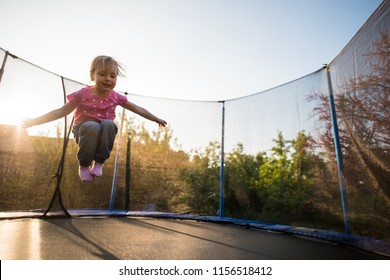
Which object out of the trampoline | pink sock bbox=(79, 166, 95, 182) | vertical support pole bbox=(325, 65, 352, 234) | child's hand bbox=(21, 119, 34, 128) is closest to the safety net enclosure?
vertical support pole bbox=(325, 65, 352, 234)

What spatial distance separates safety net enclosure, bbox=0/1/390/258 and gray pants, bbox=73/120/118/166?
1237 mm

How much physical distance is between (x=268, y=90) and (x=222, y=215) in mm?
1725

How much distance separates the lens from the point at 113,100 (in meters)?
1.39

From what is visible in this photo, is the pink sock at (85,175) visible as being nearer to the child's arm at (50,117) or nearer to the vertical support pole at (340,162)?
the child's arm at (50,117)

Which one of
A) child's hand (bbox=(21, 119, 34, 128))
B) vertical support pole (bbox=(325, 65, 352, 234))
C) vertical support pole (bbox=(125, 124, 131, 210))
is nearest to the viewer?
child's hand (bbox=(21, 119, 34, 128))

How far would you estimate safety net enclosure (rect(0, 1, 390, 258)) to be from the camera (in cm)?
163

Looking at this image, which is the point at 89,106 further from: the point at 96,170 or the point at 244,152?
the point at 244,152

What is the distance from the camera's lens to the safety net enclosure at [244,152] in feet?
5.34

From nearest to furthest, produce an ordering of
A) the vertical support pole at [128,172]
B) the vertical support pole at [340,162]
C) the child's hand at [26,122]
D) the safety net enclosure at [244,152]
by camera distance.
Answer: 1. the child's hand at [26,122]
2. the safety net enclosure at [244,152]
3. the vertical support pole at [340,162]
4. the vertical support pole at [128,172]

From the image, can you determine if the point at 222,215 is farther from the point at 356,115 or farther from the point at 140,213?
the point at 356,115

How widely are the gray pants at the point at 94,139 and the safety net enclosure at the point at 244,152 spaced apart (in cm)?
124

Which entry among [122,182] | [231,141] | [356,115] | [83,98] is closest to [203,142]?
[231,141]


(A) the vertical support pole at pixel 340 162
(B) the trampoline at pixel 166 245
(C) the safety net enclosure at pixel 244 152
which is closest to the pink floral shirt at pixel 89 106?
(B) the trampoline at pixel 166 245

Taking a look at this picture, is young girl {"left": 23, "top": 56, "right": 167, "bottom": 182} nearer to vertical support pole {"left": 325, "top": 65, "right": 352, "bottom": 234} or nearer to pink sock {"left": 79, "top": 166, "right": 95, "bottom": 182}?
pink sock {"left": 79, "top": 166, "right": 95, "bottom": 182}
